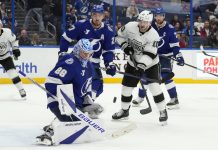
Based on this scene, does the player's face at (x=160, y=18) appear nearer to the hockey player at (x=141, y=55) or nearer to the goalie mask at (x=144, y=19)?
the hockey player at (x=141, y=55)

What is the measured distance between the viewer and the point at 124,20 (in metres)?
10.1

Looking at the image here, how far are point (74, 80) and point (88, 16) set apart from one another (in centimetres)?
603

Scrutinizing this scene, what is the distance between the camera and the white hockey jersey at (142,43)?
509cm

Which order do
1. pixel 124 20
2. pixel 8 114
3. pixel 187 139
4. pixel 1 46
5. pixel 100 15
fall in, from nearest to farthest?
pixel 187 139, pixel 100 15, pixel 8 114, pixel 1 46, pixel 124 20

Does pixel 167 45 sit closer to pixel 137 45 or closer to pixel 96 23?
pixel 137 45

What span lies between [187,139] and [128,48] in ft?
3.91

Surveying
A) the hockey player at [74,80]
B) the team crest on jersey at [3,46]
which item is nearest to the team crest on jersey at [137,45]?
the hockey player at [74,80]


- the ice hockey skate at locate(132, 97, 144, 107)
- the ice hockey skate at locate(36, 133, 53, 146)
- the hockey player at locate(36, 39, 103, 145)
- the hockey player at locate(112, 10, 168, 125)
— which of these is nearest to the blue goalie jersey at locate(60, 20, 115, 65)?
the hockey player at locate(112, 10, 168, 125)

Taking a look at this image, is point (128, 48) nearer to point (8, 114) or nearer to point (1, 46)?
point (8, 114)

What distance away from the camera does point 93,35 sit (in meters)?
5.30

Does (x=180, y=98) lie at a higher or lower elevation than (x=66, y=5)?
lower

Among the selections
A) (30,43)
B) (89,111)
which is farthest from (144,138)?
(30,43)

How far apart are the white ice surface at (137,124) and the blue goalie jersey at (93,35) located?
2.25 ft

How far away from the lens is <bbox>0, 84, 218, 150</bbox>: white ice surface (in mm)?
4225
